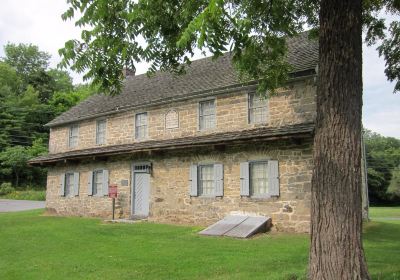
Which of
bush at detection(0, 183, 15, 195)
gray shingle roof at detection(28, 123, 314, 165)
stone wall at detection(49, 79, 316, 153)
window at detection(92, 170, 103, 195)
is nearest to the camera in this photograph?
gray shingle roof at detection(28, 123, 314, 165)

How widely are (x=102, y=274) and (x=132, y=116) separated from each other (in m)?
12.2

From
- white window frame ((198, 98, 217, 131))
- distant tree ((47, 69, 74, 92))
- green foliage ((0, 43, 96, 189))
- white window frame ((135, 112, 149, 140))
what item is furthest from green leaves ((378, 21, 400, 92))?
distant tree ((47, 69, 74, 92))

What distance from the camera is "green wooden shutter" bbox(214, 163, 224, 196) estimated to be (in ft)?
48.2

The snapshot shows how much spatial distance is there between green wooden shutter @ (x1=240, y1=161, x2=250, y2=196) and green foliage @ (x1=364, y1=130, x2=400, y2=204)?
37.4 m

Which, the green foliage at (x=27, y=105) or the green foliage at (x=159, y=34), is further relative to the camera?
the green foliage at (x=27, y=105)

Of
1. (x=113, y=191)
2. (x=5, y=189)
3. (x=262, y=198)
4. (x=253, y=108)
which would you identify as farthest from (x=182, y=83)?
(x=5, y=189)

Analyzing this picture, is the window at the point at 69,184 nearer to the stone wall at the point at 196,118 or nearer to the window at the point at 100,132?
the stone wall at the point at 196,118

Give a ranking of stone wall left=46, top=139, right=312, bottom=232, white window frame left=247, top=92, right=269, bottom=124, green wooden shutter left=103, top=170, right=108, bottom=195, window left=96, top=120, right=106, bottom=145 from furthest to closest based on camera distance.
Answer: window left=96, top=120, right=106, bottom=145, green wooden shutter left=103, top=170, right=108, bottom=195, white window frame left=247, top=92, right=269, bottom=124, stone wall left=46, top=139, right=312, bottom=232

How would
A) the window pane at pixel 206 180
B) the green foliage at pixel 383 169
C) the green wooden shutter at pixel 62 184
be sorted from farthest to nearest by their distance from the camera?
the green foliage at pixel 383 169, the green wooden shutter at pixel 62 184, the window pane at pixel 206 180

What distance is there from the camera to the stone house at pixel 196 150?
13.2 meters

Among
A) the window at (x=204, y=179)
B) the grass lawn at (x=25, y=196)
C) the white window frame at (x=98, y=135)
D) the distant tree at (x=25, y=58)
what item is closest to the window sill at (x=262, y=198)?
the window at (x=204, y=179)

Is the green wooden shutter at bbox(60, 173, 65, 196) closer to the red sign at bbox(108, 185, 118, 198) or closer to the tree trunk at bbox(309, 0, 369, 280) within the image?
the red sign at bbox(108, 185, 118, 198)

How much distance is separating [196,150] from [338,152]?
1073 cm

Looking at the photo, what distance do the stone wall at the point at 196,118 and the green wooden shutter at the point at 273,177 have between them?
4.81ft
